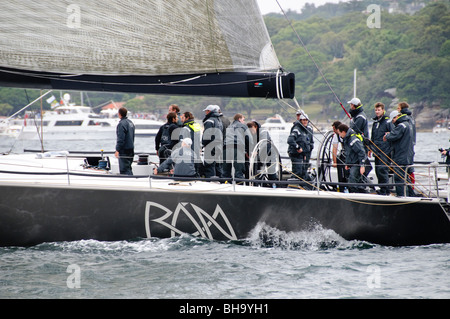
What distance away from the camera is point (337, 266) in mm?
7602

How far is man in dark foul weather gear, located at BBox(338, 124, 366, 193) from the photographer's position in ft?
28.1

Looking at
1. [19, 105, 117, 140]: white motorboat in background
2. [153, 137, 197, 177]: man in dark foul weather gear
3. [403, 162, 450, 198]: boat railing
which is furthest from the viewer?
[19, 105, 117, 140]: white motorboat in background

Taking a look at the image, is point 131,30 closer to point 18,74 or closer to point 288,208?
point 18,74

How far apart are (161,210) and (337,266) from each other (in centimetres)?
239

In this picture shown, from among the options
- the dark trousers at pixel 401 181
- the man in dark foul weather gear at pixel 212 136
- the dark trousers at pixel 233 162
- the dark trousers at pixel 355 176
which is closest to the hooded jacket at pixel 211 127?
the man in dark foul weather gear at pixel 212 136

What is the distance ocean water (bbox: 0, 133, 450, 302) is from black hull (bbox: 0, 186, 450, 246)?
4.7 inches

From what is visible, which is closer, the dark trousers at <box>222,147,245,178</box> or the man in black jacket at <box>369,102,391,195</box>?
the dark trousers at <box>222,147,245,178</box>

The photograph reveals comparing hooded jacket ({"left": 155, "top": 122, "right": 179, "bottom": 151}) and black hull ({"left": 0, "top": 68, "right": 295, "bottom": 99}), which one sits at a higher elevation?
black hull ({"left": 0, "top": 68, "right": 295, "bottom": 99})

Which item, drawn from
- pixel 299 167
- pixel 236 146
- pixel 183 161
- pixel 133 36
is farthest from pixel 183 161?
pixel 133 36

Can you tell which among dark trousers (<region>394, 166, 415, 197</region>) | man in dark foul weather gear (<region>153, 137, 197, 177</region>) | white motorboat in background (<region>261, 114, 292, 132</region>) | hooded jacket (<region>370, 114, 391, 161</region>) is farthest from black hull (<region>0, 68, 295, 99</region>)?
white motorboat in background (<region>261, 114, 292, 132</region>)

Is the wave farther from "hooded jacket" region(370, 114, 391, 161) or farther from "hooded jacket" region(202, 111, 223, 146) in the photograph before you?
"hooded jacket" region(370, 114, 391, 161)

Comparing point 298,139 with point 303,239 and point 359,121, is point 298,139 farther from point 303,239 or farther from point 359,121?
point 303,239

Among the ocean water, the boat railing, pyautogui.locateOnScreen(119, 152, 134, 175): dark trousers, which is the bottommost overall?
the ocean water

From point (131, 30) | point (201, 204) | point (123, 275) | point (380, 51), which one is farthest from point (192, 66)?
point (380, 51)
